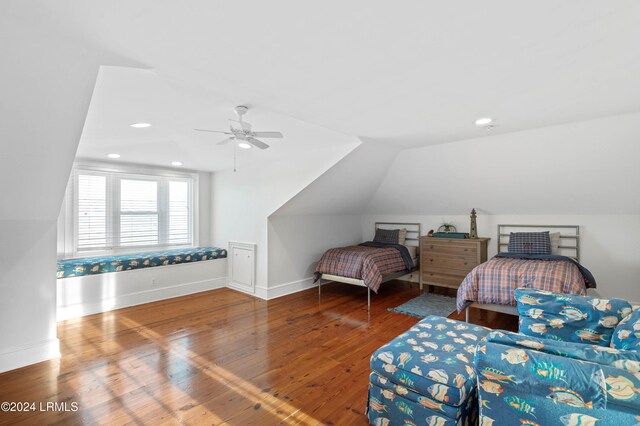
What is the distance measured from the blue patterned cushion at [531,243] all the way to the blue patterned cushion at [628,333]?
121 inches

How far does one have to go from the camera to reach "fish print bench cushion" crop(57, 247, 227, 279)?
13.7 ft

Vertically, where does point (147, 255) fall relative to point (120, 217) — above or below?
below

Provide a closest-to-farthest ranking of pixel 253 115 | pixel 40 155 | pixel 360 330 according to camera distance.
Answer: pixel 40 155
pixel 253 115
pixel 360 330

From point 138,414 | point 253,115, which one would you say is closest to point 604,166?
point 253,115

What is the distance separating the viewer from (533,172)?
13.6 ft

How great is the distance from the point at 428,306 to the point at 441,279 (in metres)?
0.79

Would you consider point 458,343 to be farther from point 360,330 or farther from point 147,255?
point 147,255

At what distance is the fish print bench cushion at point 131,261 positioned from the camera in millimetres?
4170

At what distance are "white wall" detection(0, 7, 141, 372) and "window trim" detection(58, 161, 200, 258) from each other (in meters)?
1.94

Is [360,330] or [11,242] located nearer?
[11,242]

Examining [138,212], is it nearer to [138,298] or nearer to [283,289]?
[138,298]

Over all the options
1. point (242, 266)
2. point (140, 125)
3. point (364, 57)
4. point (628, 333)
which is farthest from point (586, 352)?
point (242, 266)

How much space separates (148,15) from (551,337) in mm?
2901

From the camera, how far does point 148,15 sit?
4.87ft
